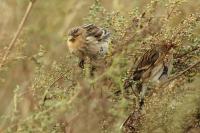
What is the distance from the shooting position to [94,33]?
4012mm

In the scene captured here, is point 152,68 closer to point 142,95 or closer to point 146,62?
point 146,62

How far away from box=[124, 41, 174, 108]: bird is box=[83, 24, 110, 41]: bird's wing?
651 millimetres

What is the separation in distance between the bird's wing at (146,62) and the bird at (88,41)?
0.44 metres

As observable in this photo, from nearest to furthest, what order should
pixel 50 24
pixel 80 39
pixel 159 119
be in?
pixel 159 119, pixel 80 39, pixel 50 24

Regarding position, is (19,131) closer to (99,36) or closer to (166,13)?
(166,13)

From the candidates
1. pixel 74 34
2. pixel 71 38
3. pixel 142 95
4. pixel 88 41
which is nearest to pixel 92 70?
pixel 142 95

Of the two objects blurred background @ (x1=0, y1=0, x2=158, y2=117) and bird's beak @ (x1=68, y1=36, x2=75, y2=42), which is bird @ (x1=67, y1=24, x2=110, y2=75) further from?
blurred background @ (x1=0, y1=0, x2=158, y2=117)

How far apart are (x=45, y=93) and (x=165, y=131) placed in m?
0.52

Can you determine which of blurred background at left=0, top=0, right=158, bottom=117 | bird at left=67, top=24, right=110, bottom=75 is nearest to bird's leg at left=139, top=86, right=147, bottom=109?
bird at left=67, top=24, right=110, bottom=75

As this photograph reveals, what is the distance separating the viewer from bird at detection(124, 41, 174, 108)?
2860mm

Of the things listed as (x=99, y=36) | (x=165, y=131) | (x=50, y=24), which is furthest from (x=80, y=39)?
(x=165, y=131)

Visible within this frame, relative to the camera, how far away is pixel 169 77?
3.04m

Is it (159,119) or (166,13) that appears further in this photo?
(166,13)

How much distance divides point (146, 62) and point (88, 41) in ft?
3.41
